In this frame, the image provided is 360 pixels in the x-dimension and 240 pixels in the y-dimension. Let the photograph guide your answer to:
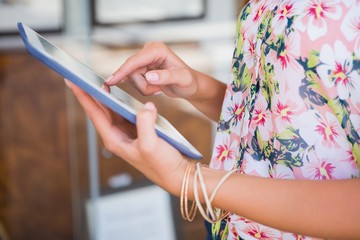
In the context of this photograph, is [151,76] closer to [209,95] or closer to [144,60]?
[144,60]

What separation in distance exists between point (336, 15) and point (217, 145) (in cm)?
37

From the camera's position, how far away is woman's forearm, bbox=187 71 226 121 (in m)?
1.17

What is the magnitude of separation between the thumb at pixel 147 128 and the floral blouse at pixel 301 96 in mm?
245

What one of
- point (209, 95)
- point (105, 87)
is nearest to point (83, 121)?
point (209, 95)

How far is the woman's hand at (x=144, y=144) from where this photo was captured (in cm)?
75

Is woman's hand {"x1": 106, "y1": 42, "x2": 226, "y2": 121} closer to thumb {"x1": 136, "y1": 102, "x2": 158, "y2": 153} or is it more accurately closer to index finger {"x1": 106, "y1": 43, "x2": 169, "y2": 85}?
index finger {"x1": 106, "y1": 43, "x2": 169, "y2": 85}

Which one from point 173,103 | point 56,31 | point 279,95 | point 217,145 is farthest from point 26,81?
point 279,95

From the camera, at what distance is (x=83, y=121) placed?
281 centimetres

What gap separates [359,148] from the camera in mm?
847

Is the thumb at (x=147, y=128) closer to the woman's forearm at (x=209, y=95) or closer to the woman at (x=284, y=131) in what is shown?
the woman at (x=284, y=131)

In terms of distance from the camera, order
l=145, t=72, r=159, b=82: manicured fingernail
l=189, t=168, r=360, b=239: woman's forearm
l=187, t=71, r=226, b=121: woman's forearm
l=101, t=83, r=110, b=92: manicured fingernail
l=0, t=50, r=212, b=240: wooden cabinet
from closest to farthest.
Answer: l=189, t=168, r=360, b=239: woman's forearm < l=101, t=83, r=110, b=92: manicured fingernail < l=145, t=72, r=159, b=82: manicured fingernail < l=187, t=71, r=226, b=121: woman's forearm < l=0, t=50, r=212, b=240: wooden cabinet

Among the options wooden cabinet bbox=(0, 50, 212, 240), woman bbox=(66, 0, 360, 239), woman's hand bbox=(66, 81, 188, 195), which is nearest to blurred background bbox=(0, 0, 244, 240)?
wooden cabinet bbox=(0, 50, 212, 240)

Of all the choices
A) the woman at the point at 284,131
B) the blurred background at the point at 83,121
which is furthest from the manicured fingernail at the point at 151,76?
the blurred background at the point at 83,121

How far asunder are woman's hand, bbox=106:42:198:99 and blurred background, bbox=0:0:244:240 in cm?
165
